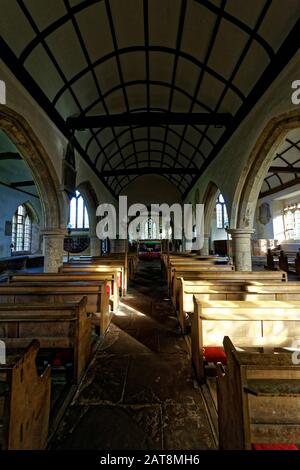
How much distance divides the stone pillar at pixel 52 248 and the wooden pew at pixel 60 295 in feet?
8.79

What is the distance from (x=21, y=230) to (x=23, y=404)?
12703 mm

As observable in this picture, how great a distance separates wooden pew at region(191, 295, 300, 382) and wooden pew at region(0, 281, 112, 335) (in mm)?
1414

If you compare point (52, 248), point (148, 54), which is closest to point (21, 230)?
point (52, 248)

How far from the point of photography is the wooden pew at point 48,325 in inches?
77.2

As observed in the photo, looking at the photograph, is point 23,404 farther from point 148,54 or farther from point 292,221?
point 292,221

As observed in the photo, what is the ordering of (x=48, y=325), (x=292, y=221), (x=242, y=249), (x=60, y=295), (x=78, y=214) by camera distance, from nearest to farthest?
(x=48, y=325) < (x=60, y=295) < (x=242, y=249) < (x=292, y=221) < (x=78, y=214)

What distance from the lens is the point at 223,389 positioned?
1.33 meters

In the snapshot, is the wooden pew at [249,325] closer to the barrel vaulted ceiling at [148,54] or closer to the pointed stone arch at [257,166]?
the pointed stone arch at [257,166]

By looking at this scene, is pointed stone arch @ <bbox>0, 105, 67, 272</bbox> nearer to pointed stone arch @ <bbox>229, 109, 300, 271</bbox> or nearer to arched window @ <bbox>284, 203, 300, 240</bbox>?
pointed stone arch @ <bbox>229, 109, 300, 271</bbox>

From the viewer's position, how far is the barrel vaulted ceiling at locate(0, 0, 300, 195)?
3676mm

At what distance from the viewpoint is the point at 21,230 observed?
1216cm

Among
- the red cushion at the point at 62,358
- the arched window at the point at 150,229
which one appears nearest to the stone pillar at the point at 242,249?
the red cushion at the point at 62,358
